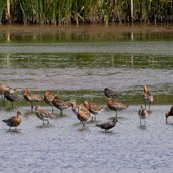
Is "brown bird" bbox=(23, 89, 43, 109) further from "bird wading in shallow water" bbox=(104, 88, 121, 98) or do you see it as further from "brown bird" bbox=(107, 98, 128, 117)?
"brown bird" bbox=(107, 98, 128, 117)

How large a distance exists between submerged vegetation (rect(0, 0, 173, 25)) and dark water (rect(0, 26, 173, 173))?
115cm

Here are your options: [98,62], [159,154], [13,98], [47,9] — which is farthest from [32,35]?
[159,154]

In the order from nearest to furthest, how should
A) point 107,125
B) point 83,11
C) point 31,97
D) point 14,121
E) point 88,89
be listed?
point 107,125, point 14,121, point 31,97, point 88,89, point 83,11

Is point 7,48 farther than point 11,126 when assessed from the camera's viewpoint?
Yes

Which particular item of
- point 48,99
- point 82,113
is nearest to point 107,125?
point 82,113

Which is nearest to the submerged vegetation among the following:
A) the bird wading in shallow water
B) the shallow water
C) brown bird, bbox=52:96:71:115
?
the bird wading in shallow water

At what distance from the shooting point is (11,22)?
41.2 m

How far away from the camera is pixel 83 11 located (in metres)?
41.3

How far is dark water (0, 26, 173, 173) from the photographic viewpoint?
1306cm

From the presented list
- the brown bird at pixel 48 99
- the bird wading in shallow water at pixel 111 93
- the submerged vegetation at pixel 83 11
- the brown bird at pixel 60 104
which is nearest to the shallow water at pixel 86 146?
the brown bird at pixel 60 104

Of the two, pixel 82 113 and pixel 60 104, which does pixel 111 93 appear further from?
pixel 82 113

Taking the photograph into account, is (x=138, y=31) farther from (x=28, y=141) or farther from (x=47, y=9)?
(x=28, y=141)

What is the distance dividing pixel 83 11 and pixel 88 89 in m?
20.5

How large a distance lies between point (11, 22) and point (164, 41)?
8.82m
